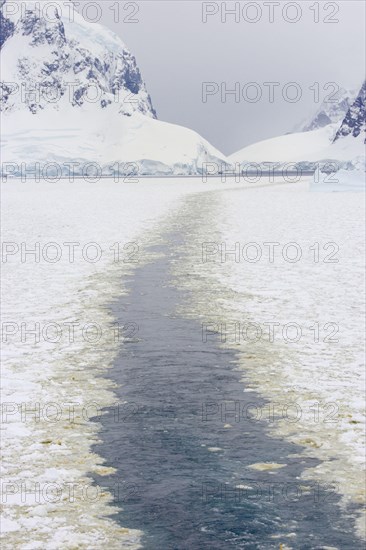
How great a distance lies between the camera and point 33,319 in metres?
11.8

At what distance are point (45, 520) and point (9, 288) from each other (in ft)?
33.8

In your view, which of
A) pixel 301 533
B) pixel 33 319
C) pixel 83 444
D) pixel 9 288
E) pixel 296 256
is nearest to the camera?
pixel 301 533

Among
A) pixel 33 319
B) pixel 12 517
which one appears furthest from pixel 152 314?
pixel 12 517

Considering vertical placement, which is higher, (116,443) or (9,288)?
(9,288)

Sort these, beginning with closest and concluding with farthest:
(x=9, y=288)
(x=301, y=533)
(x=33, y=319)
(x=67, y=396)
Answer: (x=301, y=533) < (x=67, y=396) < (x=33, y=319) < (x=9, y=288)

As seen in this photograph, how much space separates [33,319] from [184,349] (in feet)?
10.00

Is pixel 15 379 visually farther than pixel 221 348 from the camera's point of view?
No

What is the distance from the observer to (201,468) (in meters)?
5.90

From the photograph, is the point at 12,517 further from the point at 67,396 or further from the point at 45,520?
the point at 67,396

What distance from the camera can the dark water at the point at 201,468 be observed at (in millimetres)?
4891

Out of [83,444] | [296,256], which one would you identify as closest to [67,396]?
[83,444]

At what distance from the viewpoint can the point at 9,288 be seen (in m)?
14.9

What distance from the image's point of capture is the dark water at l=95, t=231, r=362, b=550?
4891mm

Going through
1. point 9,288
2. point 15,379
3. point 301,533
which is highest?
point 9,288
